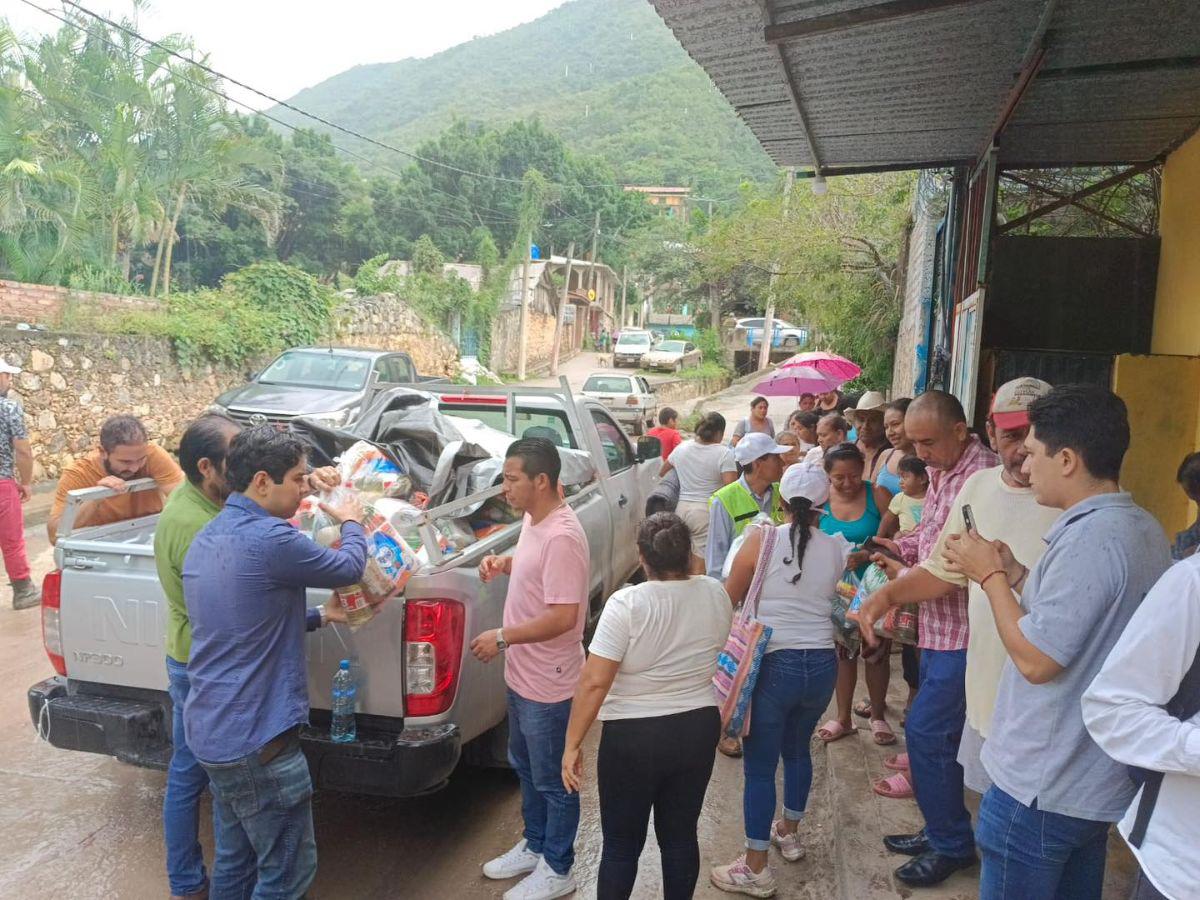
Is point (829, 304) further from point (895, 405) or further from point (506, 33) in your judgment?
point (506, 33)

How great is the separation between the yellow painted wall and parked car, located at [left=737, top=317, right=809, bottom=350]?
3187cm

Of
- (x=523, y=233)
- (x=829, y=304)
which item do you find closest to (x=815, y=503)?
(x=829, y=304)

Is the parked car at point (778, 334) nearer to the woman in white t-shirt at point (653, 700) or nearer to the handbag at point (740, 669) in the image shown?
the handbag at point (740, 669)

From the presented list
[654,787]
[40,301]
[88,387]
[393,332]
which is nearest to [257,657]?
[654,787]

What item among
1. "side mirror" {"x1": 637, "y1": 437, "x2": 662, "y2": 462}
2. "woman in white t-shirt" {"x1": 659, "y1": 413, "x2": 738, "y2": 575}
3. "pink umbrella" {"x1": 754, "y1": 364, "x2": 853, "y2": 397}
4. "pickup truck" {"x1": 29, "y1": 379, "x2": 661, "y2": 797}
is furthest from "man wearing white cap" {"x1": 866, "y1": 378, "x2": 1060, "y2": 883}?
"pink umbrella" {"x1": 754, "y1": 364, "x2": 853, "y2": 397}

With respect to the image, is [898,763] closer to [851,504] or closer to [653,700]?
[851,504]

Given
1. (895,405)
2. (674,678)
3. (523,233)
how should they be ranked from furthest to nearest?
(523,233) → (895,405) → (674,678)

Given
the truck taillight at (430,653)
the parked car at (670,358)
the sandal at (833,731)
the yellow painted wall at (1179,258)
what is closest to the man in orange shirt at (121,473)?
the truck taillight at (430,653)

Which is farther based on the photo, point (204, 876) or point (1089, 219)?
point (1089, 219)

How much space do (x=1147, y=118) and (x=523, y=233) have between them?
89.9 feet

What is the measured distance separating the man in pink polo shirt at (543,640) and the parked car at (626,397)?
1767 centimetres

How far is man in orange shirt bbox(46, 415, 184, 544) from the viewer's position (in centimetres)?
412

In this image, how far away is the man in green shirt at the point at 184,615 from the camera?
9.77 ft

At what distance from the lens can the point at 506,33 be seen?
458 feet
